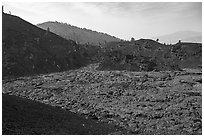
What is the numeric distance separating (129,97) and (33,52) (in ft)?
93.9

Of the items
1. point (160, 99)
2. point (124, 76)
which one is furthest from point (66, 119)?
point (124, 76)

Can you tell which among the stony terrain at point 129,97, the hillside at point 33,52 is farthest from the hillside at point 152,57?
the stony terrain at point 129,97

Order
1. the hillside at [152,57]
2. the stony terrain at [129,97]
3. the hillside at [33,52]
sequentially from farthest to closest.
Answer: the hillside at [152,57]
the hillside at [33,52]
the stony terrain at [129,97]

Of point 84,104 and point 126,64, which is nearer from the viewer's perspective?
point 84,104

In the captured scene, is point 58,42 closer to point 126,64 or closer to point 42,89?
point 126,64

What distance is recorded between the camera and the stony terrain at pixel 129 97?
19.2m

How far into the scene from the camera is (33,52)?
50.0 m

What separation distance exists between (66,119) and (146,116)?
6198mm

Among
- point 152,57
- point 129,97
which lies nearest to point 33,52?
point 152,57

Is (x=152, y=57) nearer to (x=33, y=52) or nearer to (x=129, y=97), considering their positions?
(x=33, y=52)

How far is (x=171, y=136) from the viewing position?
1546 centimetres

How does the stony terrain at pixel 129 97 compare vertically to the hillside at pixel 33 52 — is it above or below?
below

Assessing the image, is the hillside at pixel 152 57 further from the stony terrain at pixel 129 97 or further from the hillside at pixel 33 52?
the stony terrain at pixel 129 97

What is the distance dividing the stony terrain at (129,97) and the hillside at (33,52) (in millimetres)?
6389
